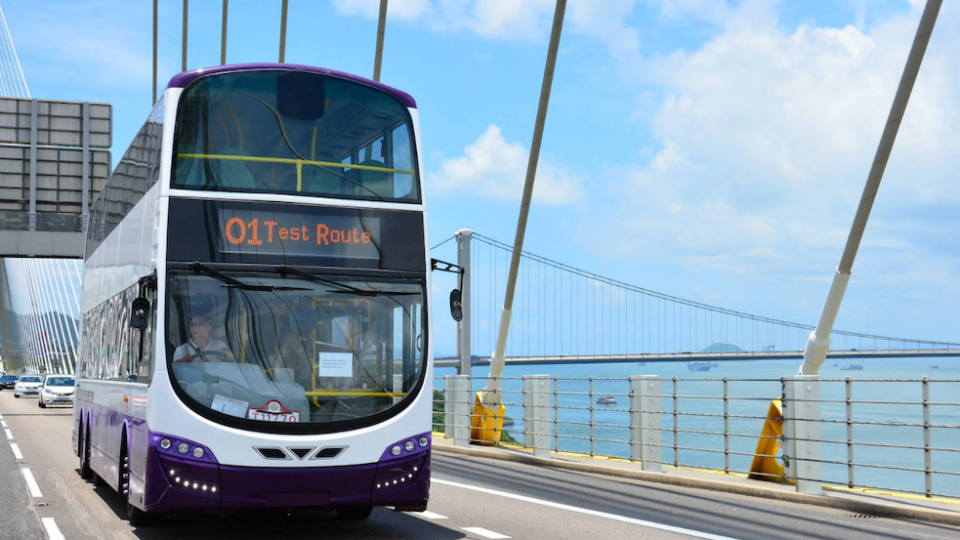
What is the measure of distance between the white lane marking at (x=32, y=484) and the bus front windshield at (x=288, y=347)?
5.04 meters

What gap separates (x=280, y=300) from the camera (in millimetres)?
8672

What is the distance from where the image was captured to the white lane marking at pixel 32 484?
1247 cm

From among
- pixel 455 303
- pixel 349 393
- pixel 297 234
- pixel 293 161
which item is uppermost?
pixel 293 161

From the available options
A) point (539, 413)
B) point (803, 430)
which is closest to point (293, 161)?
point (803, 430)

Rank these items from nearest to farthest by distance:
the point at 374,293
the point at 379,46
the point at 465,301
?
the point at 374,293 < the point at 465,301 < the point at 379,46

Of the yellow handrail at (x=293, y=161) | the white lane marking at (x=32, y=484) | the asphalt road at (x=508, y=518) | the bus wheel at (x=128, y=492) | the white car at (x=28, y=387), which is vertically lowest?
the white car at (x=28, y=387)

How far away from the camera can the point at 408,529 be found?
9453mm

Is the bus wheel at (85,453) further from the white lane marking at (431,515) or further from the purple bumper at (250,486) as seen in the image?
the purple bumper at (250,486)

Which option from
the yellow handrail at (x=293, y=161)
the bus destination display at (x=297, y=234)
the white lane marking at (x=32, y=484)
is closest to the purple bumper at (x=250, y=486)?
the bus destination display at (x=297, y=234)

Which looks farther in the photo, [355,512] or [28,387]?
[28,387]

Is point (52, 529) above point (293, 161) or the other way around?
the other way around

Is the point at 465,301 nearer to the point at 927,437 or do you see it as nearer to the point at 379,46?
the point at 379,46

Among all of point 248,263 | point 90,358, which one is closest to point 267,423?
point 248,263

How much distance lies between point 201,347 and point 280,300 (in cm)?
71
